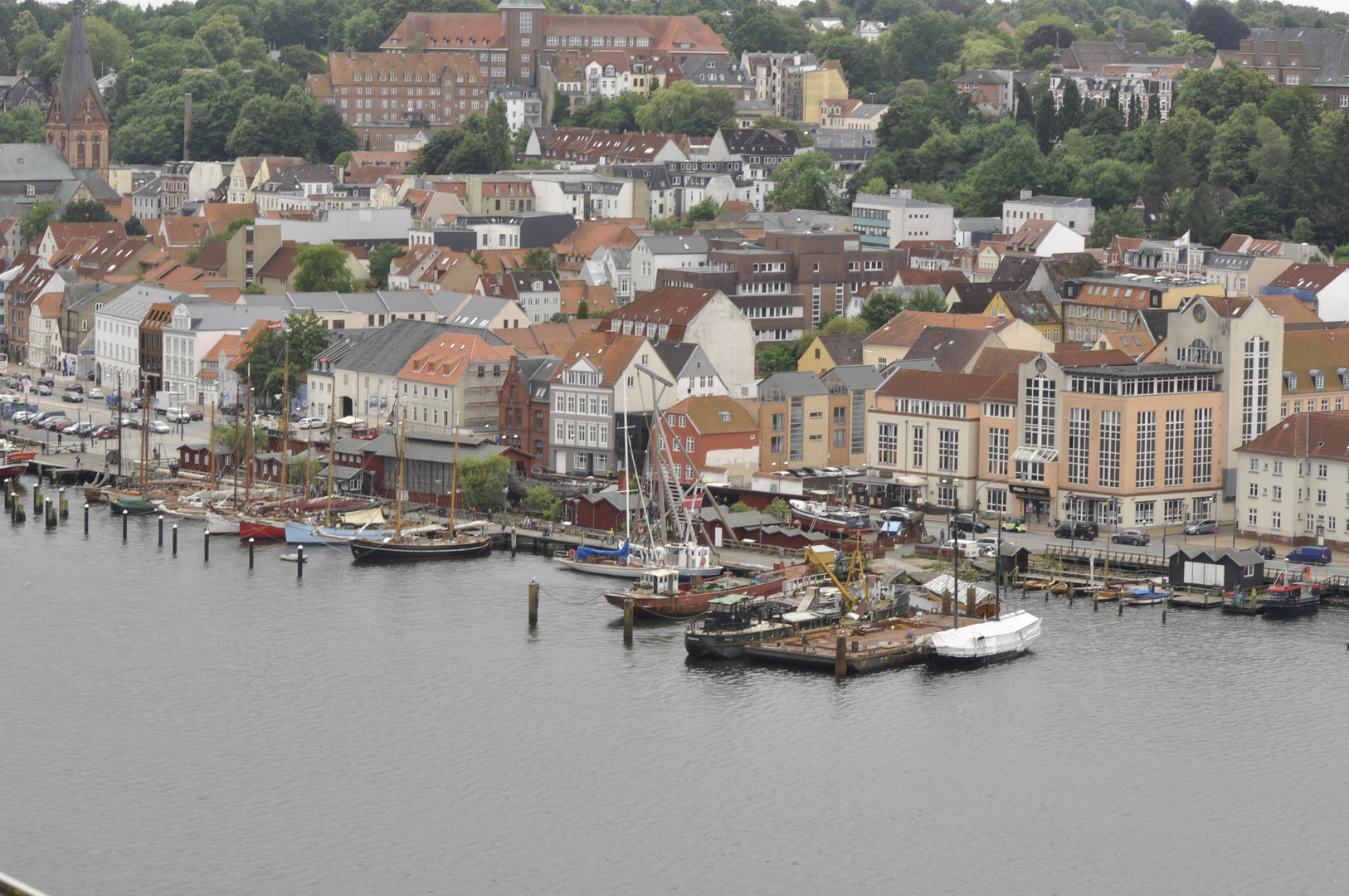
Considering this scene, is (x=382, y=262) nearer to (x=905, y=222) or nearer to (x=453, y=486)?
(x=905, y=222)

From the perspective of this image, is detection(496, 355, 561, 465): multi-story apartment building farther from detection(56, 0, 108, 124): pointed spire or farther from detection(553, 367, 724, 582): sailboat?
detection(56, 0, 108, 124): pointed spire

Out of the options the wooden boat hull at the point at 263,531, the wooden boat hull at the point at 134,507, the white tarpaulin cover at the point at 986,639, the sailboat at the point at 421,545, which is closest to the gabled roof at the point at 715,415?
the sailboat at the point at 421,545

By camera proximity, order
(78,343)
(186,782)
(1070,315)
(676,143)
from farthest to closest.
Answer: (676,143) → (78,343) → (1070,315) → (186,782)

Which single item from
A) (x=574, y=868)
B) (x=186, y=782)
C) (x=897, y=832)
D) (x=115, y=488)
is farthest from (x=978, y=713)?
(x=115, y=488)

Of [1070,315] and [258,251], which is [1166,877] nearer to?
[1070,315]

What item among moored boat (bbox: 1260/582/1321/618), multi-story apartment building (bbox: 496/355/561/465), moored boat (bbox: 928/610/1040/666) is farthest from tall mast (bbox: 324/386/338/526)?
moored boat (bbox: 1260/582/1321/618)

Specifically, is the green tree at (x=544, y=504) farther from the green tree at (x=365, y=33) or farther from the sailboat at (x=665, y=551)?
the green tree at (x=365, y=33)
